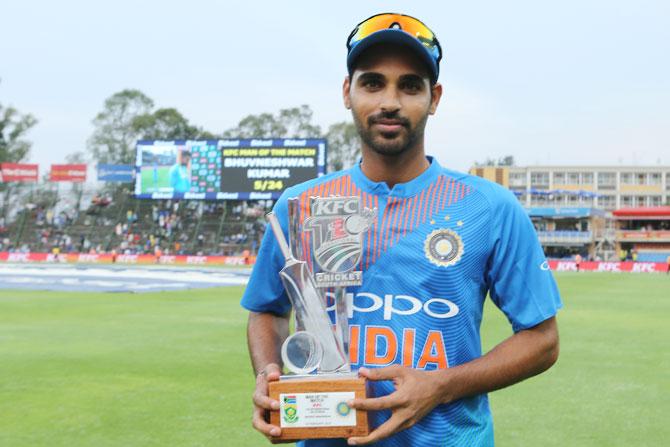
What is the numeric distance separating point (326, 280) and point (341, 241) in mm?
107

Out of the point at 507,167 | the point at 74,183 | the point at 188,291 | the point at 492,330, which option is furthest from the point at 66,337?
the point at 507,167

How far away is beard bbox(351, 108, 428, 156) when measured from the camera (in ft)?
7.13

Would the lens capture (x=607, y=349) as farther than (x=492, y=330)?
No

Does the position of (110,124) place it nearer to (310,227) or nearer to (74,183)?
(74,183)

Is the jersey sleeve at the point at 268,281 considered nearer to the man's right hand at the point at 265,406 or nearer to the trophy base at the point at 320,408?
the man's right hand at the point at 265,406

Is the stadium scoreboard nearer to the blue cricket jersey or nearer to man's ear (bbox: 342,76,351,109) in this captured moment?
man's ear (bbox: 342,76,351,109)

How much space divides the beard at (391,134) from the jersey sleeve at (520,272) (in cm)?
30

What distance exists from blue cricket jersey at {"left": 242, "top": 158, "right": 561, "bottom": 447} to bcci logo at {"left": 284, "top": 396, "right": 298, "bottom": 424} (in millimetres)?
232

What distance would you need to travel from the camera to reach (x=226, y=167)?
138 ft

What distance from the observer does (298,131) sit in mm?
76062

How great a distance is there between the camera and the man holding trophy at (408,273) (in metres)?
2.07

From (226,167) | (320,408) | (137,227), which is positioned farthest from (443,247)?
(137,227)

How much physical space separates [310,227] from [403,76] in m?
0.48

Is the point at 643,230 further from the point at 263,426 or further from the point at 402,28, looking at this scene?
the point at 263,426
